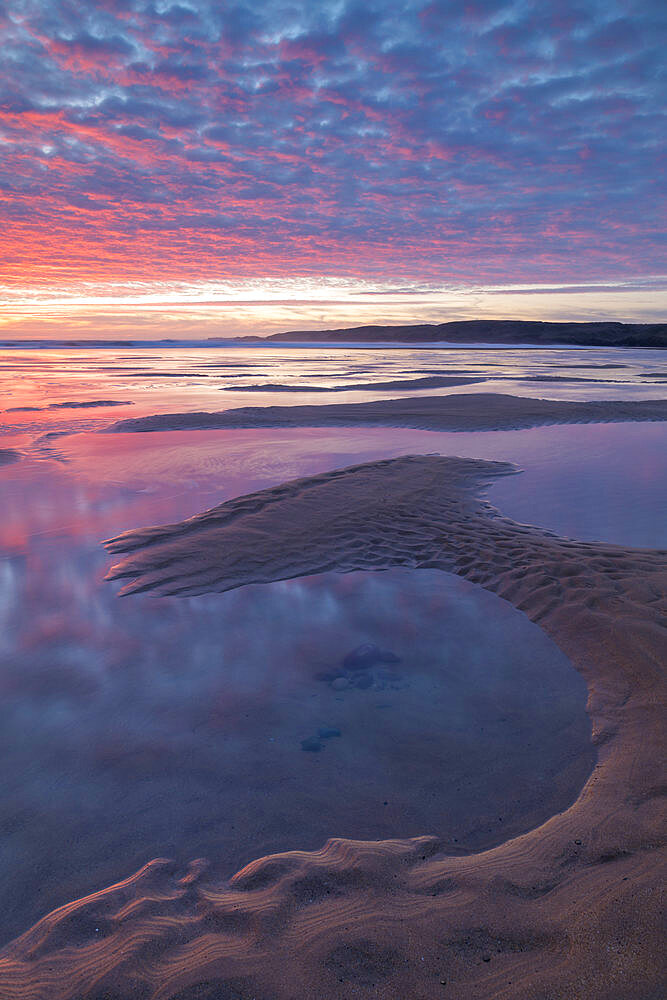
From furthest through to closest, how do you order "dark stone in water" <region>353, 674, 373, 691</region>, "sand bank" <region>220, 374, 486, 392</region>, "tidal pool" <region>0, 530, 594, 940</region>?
1. "sand bank" <region>220, 374, 486, 392</region>
2. "dark stone in water" <region>353, 674, 373, 691</region>
3. "tidal pool" <region>0, 530, 594, 940</region>

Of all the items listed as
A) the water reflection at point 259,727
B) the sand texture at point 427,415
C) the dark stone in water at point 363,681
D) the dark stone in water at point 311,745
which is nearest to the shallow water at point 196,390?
the sand texture at point 427,415

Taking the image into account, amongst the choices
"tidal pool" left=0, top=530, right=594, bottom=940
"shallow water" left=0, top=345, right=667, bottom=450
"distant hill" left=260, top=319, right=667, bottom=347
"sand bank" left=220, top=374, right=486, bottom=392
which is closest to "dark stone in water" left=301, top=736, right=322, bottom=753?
"tidal pool" left=0, top=530, right=594, bottom=940

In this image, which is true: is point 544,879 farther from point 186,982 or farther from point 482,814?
point 186,982

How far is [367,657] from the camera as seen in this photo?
466cm

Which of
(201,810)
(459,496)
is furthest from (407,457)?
(201,810)

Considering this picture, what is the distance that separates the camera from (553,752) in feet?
11.7

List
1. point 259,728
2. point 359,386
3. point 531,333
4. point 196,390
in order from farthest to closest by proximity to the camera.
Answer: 1. point 531,333
2. point 359,386
3. point 196,390
4. point 259,728

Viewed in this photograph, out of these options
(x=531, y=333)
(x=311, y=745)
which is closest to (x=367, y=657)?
(x=311, y=745)

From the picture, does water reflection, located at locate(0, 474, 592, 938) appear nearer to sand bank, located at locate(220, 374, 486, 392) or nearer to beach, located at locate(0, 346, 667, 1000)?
beach, located at locate(0, 346, 667, 1000)

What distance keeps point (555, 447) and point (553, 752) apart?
10.7 m

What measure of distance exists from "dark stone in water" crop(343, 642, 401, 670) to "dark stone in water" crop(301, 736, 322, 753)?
35.8 inches

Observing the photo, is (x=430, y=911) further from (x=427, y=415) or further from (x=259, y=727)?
(x=427, y=415)

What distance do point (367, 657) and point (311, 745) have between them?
3.76 ft

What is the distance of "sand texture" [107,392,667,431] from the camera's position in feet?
53.2
